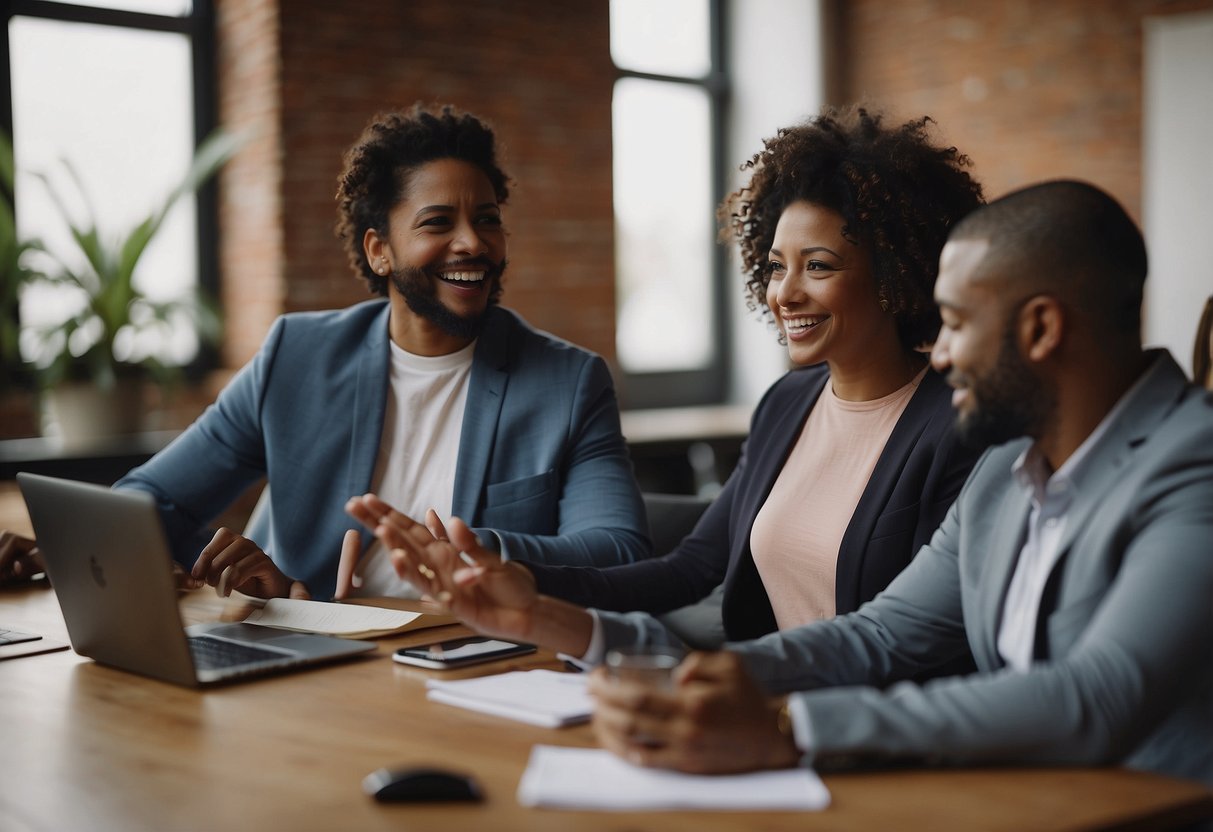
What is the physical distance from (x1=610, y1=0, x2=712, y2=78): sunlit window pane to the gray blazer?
4.76 meters

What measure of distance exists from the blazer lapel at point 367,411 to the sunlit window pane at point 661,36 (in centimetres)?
368

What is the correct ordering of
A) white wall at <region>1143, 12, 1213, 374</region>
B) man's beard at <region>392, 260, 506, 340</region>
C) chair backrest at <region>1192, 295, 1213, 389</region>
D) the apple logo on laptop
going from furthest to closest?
1. white wall at <region>1143, 12, 1213, 374</region>
2. chair backrest at <region>1192, 295, 1213, 389</region>
3. man's beard at <region>392, 260, 506, 340</region>
4. the apple logo on laptop

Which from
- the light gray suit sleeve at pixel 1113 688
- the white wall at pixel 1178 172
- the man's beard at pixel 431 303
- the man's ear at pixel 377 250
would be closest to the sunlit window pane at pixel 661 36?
the white wall at pixel 1178 172

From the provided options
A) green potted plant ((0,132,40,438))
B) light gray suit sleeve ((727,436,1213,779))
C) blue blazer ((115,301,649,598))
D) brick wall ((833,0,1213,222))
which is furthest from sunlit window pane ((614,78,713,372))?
light gray suit sleeve ((727,436,1213,779))

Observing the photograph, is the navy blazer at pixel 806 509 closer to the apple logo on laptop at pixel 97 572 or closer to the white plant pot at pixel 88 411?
the apple logo on laptop at pixel 97 572

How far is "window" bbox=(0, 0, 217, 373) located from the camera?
447cm

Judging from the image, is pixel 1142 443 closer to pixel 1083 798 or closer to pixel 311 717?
pixel 1083 798

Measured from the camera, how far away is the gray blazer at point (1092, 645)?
1193 mm

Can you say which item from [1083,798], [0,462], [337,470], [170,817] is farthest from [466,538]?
[0,462]

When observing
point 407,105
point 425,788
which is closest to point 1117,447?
point 425,788

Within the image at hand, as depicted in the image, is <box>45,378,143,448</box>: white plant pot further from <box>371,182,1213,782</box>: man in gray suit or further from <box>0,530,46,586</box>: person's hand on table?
<box>371,182,1213,782</box>: man in gray suit

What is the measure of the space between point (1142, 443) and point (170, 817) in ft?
3.40

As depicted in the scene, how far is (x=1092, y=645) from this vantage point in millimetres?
1227

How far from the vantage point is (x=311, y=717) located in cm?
144
